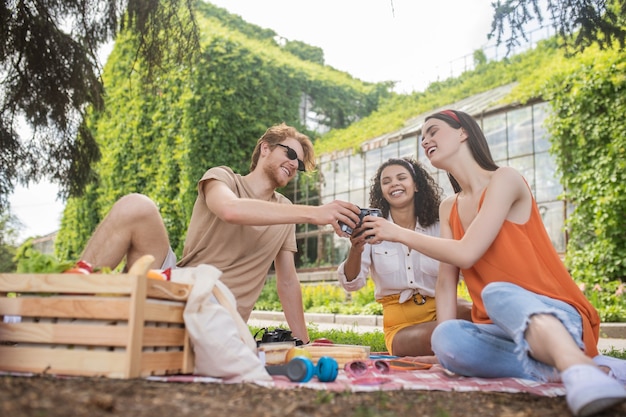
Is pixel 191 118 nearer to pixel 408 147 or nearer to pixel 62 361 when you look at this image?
pixel 408 147

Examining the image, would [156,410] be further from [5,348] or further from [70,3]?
[70,3]

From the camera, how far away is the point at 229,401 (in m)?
2.04

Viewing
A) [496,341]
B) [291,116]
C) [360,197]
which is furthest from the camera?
[291,116]

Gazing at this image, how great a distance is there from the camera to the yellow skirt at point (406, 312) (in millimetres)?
3848

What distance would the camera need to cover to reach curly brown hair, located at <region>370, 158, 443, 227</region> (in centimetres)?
407

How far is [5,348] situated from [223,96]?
42.7 feet

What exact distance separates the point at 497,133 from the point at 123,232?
396 inches

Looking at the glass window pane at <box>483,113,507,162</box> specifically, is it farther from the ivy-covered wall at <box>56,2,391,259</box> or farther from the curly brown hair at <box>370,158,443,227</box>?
the curly brown hair at <box>370,158,443,227</box>

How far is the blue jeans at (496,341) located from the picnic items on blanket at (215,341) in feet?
2.90

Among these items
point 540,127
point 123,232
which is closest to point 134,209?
point 123,232

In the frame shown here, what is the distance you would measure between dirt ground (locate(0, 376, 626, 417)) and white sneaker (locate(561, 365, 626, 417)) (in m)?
0.08

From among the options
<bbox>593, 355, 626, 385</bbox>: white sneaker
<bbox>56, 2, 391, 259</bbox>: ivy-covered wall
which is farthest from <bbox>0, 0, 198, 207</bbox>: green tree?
<bbox>56, 2, 391, 259</bbox>: ivy-covered wall

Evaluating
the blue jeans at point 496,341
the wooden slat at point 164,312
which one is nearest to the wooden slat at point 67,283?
the wooden slat at point 164,312

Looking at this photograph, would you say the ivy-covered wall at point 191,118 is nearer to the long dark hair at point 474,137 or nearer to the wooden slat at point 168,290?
the long dark hair at point 474,137
